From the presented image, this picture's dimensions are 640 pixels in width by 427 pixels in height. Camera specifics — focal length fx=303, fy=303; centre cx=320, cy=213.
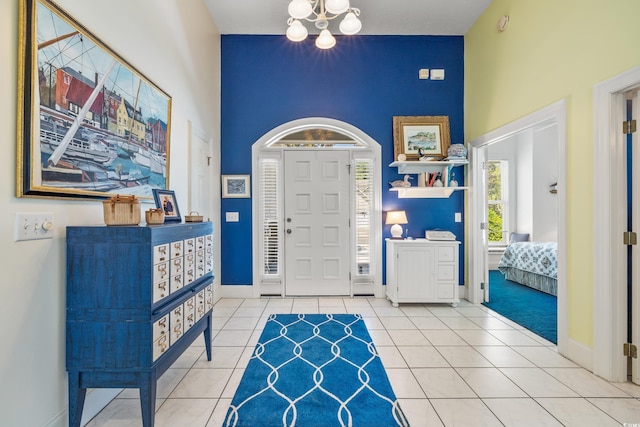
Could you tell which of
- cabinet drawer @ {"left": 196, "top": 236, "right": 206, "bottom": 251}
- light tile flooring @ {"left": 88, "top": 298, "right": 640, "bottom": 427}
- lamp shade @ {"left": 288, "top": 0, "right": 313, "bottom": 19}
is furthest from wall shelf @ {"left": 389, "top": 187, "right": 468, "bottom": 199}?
cabinet drawer @ {"left": 196, "top": 236, "right": 206, "bottom": 251}

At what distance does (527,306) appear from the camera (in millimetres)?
3881

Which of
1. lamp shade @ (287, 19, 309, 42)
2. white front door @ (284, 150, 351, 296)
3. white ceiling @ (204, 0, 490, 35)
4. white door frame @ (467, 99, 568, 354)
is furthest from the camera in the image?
white front door @ (284, 150, 351, 296)

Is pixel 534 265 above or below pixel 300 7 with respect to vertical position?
below

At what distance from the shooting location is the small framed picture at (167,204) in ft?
6.91

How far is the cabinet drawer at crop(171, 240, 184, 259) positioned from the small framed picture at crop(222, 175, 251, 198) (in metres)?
2.38

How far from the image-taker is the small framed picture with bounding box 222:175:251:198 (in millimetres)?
4234

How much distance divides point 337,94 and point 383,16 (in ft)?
3.54

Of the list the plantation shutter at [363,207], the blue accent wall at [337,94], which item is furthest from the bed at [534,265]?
the plantation shutter at [363,207]

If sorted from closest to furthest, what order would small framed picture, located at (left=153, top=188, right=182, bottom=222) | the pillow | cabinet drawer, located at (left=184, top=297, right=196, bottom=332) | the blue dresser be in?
the blue dresser
cabinet drawer, located at (left=184, top=297, right=196, bottom=332)
small framed picture, located at (left=153, top=188, right=182, bottom=222)
the pillow

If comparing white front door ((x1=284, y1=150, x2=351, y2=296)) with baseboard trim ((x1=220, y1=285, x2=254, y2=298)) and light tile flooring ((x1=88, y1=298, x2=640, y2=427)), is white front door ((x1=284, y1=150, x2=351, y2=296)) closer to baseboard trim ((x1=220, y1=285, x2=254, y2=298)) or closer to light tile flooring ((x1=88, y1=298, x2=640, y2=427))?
baseboard trim ((x1=220, y1=285, x2=254, y2=298))

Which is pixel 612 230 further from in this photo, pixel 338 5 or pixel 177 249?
pixel 177 249

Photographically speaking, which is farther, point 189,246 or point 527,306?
point 527,306

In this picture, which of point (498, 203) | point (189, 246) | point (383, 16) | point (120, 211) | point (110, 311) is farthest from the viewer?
point (498, 203)

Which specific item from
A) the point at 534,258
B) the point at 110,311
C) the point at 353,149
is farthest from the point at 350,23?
the point at 534,258
